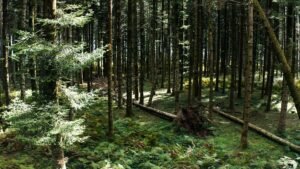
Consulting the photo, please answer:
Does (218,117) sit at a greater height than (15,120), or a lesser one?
lesser

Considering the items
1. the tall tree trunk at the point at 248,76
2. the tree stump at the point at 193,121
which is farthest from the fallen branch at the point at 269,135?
the tree stump at the point at 193,121

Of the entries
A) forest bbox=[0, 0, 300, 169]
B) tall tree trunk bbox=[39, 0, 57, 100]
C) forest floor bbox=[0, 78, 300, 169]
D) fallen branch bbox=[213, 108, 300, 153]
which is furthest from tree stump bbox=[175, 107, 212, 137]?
tall tree trunk bbox=[39, 0, 57, 100]

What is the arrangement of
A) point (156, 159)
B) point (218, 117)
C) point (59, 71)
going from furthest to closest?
point (218, 117), point (156, 159), point (59, 71)

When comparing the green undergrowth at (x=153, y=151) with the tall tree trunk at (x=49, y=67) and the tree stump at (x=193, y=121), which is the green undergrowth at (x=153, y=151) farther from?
the tall tree trunk at (x=49, y=67)

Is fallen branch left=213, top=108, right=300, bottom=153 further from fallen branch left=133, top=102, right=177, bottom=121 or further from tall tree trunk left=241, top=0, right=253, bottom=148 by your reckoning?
fallen branch left=133, top=102, right=177, bottom=121

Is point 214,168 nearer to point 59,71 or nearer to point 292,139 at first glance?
point 292,139

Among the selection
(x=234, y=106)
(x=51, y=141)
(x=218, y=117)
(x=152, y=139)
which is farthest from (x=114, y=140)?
(x=234, y=106)

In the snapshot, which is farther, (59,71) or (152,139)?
(152,139)

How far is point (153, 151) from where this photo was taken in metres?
17.3

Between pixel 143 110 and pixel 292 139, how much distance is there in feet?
31.3

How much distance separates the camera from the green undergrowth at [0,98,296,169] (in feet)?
52.7

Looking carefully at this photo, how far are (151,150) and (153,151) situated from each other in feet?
1.12

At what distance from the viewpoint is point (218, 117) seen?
24375mm

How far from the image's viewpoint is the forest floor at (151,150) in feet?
52.9
